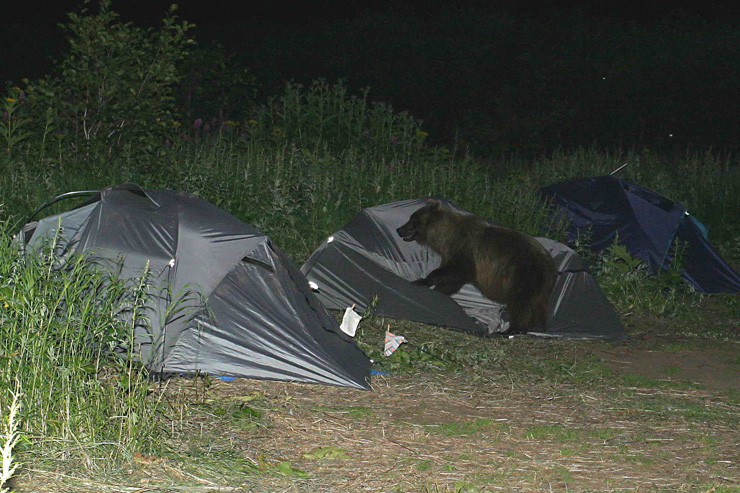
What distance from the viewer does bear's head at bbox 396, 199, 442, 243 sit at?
7234 millimetres

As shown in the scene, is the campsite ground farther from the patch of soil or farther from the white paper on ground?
the white paper on ground

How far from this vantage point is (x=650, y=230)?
843cm

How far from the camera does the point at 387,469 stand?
3893 mm

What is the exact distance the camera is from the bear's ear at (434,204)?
726cm

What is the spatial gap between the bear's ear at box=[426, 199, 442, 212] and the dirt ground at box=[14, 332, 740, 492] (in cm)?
189

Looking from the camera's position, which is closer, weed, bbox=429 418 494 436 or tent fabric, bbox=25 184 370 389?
weed, bbox=429 418 494 436

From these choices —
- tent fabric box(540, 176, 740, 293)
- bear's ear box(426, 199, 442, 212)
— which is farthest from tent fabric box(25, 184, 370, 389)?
tent fabric box(540, 176, 740, 293)

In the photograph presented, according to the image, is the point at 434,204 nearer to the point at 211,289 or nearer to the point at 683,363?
the point at 683,363

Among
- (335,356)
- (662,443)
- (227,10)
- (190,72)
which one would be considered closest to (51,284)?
(335,356)

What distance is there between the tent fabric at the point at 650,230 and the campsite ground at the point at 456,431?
237 cm

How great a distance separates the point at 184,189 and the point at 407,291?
2.68 meters

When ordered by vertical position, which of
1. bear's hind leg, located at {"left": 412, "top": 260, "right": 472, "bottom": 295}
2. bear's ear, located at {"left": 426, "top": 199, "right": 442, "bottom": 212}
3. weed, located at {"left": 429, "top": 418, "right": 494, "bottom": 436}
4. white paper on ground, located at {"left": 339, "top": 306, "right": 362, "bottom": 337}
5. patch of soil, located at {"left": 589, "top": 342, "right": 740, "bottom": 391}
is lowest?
patch of soil, located at {"left": 589, "top": 342, "right": 740, "bottom": 391}

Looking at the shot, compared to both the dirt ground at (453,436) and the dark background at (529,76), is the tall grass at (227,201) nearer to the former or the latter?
the dirt ground at (453,436)

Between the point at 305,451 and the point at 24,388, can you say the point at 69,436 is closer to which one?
the point at 24,388
